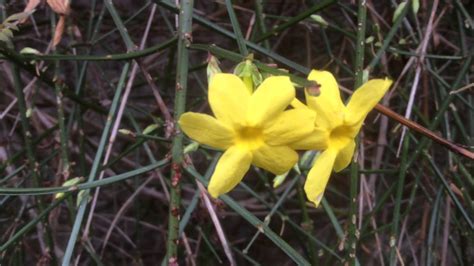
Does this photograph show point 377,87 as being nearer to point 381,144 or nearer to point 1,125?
point 381,144

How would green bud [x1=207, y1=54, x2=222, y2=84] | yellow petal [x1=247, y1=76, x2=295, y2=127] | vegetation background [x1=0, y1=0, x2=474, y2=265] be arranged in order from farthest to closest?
vegetation background [x1=0, y1=0, x2=474, y2=265] → green bud [x1=207, y1=54, x2=222, y2=84] → yellow petal [x1=247, y1=76, x2=295, y2=127]

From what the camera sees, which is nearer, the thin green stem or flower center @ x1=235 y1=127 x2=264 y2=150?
flower center @ x1=235 y1=127 x2=264 y2=150

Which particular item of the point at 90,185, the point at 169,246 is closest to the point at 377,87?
the point at 169,246

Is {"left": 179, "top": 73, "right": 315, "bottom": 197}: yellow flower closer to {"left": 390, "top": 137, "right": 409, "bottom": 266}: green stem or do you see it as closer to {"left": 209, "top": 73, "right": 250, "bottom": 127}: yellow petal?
{"left": 209, "top": 73, "right": 250, "bottom": 127}: yellow petal

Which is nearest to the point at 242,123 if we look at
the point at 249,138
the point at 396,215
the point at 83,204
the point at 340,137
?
the point at 249,138

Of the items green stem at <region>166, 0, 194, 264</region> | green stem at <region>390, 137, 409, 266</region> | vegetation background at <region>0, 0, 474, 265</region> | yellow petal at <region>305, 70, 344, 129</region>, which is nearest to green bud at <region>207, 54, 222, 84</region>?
green stem at <region>166, 0, 194, 264</region>

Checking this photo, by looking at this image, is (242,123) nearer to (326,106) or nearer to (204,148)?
(326,106)

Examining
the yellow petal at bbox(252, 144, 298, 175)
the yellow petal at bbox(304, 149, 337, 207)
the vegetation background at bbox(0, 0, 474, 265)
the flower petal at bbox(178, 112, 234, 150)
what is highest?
the flower petal at bbox(178, 112, 234, 150)
